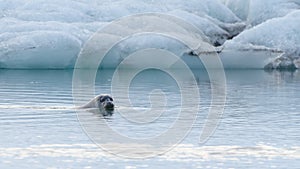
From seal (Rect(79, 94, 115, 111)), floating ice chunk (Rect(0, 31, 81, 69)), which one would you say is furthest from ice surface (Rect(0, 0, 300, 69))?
seal (Rect(79, 94, 115, 111))

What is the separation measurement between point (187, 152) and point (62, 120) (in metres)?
3.31

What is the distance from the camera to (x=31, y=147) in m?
9.42

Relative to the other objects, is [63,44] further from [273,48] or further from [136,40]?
[273,48]

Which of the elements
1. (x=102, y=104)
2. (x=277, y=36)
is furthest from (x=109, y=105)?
(x=277, y=36)

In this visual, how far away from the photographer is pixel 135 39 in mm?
23219

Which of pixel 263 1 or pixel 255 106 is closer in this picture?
pixel 255 106

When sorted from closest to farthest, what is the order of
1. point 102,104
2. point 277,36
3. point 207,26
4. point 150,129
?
point 150,129 < point 102,104 < point 277,36 < point 207,26

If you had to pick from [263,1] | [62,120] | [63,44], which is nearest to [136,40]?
[63,44]

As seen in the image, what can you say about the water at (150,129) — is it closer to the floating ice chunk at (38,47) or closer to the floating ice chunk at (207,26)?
the floating ice chunk at (38,47)

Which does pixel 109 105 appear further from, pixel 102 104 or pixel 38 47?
pixel 38 47

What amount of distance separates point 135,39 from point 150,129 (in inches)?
481

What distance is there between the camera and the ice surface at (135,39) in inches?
880

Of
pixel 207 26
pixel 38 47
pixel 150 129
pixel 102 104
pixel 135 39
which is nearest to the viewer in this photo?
pixel 150 129

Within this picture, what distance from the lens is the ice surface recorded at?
22.4 meters
